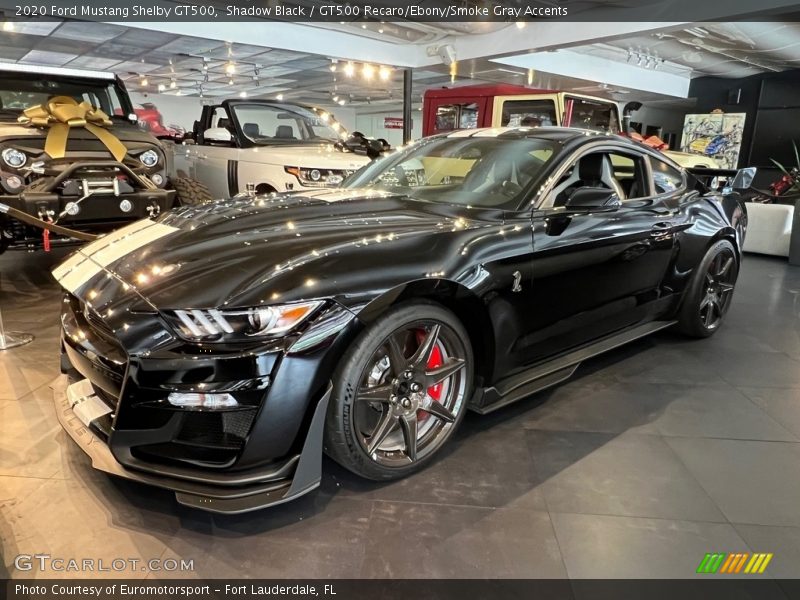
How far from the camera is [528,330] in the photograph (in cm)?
238

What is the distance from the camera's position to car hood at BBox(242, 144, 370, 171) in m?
5.44

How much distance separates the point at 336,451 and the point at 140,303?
0.82 meters

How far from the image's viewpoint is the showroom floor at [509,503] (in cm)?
174

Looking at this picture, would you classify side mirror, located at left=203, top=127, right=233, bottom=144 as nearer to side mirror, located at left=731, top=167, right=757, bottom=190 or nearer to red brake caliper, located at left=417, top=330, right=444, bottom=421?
red brake caliper, located at left=417, top=330, right=444, bottom=421

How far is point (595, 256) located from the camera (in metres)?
2.62

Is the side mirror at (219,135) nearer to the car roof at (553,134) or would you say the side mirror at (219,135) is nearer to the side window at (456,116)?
the car roof at (553,134)

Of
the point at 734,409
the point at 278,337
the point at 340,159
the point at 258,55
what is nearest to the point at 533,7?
the point at 340,159

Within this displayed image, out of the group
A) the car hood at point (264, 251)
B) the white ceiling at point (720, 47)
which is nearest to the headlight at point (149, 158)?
the car hood at point (264, 251)

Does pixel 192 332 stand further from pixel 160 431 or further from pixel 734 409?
pixel 734 409

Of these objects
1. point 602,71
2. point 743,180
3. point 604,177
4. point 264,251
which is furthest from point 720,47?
point 264,251

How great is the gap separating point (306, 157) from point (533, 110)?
14.7ft

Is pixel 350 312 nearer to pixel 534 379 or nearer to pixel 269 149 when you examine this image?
pixel 534 379

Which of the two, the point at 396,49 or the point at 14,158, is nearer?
the point at 14,158

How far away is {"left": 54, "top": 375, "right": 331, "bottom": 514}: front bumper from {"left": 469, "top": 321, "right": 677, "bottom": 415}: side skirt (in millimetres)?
799
